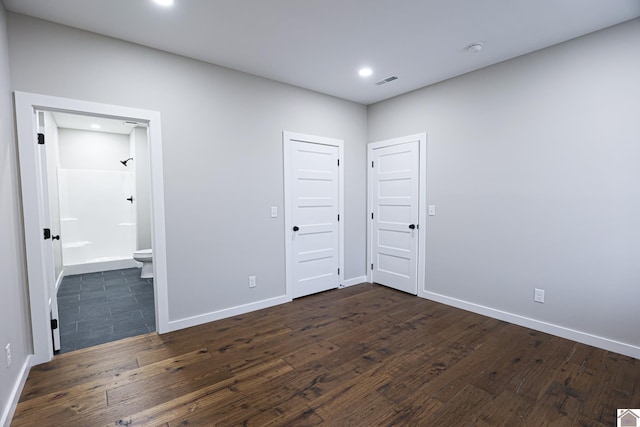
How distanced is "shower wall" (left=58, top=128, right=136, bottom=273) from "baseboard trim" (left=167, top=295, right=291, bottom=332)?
3.66m

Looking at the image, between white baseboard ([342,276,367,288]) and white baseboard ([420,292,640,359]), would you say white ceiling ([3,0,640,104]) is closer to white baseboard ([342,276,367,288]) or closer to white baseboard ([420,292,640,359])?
white baseboard ([420,292,640,359])

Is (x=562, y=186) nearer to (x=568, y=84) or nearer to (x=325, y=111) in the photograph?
(x=568, y=84)

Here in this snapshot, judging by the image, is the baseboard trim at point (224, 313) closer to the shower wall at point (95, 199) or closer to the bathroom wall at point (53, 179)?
the bathroom wall at point (53, 179)

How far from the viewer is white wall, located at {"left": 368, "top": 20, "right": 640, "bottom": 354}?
98.9 inches

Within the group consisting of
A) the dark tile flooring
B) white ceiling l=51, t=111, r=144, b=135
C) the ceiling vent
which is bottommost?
the dark tile flooring

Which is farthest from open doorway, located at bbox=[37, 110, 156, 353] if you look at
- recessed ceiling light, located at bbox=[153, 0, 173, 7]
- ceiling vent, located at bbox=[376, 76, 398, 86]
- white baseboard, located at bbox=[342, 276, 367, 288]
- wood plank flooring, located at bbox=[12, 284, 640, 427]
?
ceiling vent, located at bbox=[376, 76, 398, 86]

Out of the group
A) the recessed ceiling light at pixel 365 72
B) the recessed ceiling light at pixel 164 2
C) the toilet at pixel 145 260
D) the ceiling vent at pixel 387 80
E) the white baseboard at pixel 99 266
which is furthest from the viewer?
the white baseboard at pixel 99 266

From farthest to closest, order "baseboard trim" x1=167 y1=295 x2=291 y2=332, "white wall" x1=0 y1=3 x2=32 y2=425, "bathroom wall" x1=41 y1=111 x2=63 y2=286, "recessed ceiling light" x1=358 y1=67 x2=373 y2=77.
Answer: "bathroom wall" x1=41 y1=111 x2=63 y2=286 → "recessed ceiling light" x1=358 y1=67 x2=373 y2=77 → "baseboard trim" x1=167 y1=295 x2=291 y2=332 → "white wall" x1=0 y1=3 x2=32 y2=425

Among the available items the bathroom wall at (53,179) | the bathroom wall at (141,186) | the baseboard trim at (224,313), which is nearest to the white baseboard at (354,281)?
the baseboard trim at (224,313)

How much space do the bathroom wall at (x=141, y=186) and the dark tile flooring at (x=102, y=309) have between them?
0.85 metres

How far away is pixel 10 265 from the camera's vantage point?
204 cm

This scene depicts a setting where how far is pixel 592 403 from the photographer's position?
6.38ft

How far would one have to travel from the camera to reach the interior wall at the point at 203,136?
2.46 meters

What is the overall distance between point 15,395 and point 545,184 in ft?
14.7
